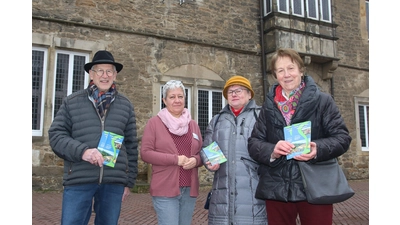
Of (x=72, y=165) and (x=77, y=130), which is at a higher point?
(x=77, y=130)

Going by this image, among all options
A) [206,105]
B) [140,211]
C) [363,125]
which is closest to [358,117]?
[363,125]

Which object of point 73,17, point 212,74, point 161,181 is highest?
point 73,17

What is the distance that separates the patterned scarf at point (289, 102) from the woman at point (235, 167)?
0.45 metres

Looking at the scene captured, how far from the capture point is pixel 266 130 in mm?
3057

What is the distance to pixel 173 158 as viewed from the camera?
3.36 m

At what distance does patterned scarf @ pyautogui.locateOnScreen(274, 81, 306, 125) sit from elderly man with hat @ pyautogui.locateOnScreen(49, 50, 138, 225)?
1.52 m

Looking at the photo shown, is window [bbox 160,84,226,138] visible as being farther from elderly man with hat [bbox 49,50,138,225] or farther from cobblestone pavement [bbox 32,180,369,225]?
elderly man with hat [bbox 49,50,138,225]

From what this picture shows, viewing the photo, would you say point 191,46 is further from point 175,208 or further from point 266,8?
point 175,208

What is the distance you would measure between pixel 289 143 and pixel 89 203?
6.21ft

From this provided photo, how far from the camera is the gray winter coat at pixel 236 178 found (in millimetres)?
3164

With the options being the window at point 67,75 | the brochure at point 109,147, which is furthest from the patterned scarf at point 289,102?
the window at point 67,75

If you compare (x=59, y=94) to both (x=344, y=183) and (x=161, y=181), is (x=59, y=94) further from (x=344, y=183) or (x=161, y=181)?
(x=344, y=183)

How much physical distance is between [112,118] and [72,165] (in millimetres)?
568

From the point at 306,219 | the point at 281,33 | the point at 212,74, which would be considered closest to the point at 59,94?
the point at 212,74
